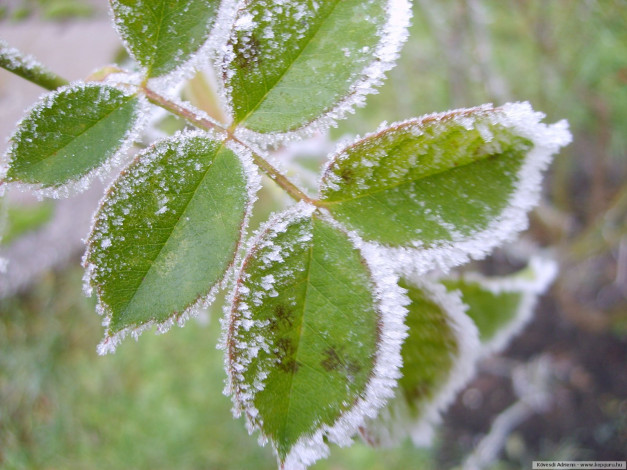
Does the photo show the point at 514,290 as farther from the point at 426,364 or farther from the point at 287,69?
the point at 287,69

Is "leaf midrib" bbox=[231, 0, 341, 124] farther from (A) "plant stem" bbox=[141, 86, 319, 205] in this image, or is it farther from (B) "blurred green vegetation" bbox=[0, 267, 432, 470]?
(B) "blurred green vegetation" bbox=[0, 267, 432, 470]

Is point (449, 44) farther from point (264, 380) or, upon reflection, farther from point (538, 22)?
point (264, 380)

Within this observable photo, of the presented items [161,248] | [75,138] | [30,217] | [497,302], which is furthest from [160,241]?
[30,217]

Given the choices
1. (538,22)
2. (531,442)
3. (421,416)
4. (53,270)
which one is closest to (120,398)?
(53,270)

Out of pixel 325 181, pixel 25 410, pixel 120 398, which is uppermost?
pixel 325 181

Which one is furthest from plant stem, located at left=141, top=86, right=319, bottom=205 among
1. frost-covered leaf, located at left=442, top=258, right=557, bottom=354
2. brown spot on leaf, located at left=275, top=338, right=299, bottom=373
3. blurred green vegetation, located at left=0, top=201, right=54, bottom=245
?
blurred green vegetation, located at left=0, top=201, right=54, bottom=245
